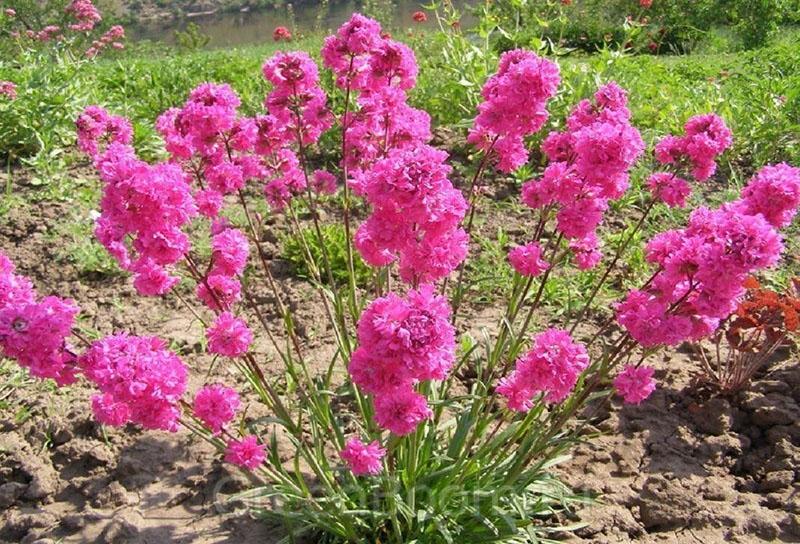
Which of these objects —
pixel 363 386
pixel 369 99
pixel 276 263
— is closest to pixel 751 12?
pixel 276 263

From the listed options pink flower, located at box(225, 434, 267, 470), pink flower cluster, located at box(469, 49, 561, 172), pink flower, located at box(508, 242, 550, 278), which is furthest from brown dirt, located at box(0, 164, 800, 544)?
pink flower cluster, located at box(469, 49, 561, 172)

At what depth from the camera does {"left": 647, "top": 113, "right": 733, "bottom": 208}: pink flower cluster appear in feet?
8.59

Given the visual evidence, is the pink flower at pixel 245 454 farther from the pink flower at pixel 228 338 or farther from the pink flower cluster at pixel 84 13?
the pink flower cluster at pixel 84 13

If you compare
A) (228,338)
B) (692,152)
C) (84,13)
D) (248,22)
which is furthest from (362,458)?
(248,22)

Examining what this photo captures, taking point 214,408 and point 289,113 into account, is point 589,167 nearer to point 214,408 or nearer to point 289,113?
point 289,113

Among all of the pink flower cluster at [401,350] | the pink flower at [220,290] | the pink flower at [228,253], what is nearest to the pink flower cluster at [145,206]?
the pink flower at [228,253]

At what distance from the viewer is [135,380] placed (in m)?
2.06

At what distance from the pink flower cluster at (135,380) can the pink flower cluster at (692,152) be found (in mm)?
1972

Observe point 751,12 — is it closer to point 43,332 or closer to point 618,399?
point 618,399

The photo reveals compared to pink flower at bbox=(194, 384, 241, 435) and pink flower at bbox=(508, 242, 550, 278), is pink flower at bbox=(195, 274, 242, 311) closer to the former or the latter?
pink flower at bbox=(194, 384, 241, 435)

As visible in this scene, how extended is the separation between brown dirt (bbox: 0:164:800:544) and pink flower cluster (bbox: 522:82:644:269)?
1.13 meters

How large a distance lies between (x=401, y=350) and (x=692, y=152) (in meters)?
1.57

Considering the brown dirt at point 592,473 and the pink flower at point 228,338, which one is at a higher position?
the pink flower at point 228,338

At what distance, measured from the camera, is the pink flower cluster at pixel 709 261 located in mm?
1909
